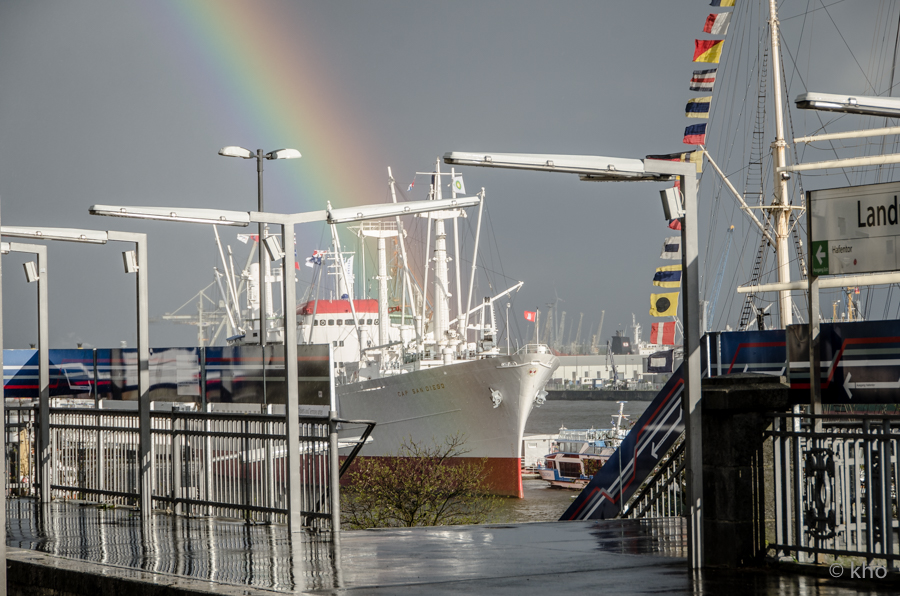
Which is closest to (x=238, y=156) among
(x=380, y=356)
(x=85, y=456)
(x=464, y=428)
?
(x=85, y=456)

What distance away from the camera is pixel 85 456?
14.0 meters

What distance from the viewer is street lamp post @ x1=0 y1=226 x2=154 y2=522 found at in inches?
489

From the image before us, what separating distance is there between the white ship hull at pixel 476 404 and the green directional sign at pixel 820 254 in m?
47.6

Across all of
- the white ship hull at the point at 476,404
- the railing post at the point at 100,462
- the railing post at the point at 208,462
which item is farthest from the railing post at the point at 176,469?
the white ship hull at the point at 476,404

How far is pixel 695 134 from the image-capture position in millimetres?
49219

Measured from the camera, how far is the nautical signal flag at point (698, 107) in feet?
158

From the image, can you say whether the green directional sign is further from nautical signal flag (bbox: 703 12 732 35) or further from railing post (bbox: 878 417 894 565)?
nautical signal flag (bbox: 703 12 732 35)

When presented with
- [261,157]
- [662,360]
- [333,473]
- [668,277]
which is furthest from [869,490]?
[668,277]

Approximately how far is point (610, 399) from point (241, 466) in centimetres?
19165

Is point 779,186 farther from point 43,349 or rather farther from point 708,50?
point 43,349

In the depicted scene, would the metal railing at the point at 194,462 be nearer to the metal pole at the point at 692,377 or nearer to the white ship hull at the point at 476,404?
the metal pole at the point at 692,377

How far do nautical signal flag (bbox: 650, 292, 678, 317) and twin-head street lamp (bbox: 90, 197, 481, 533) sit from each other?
35.6 m

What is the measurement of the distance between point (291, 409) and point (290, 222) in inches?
91.7

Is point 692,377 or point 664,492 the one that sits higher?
point 692,377
